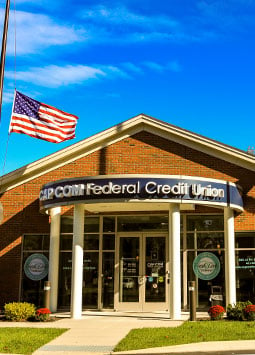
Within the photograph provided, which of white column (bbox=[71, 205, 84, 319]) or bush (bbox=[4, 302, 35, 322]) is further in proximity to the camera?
white column (bbox=[71, 205, 84, 319])

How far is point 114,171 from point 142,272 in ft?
12.9

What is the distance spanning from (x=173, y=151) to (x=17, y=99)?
6070mm

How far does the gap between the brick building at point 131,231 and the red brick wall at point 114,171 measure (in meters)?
0.04

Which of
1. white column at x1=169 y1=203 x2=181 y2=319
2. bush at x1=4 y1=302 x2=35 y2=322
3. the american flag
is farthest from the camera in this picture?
the american flag

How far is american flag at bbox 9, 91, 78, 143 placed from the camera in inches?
647

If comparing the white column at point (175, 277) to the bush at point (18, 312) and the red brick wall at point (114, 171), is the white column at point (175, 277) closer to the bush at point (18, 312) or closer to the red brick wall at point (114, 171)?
the red brick wall at point (114, 171)

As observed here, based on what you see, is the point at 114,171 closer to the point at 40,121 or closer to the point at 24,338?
the point at 40,121

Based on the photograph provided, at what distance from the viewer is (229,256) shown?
16.1 metres

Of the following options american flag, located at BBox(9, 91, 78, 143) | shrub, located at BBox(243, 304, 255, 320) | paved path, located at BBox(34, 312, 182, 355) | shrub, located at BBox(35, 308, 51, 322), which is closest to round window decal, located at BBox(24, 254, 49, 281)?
paved path, located at BBox(34, 312, 182, 355)

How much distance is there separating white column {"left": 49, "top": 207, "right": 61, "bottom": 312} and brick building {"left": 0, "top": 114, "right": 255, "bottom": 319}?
36 millimetres

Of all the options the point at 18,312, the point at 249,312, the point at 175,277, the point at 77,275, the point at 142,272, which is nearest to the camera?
the point at 249,312

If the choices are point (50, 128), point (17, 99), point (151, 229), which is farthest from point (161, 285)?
point (17, 99)

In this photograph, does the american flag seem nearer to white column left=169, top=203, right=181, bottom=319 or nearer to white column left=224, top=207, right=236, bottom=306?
white column left=169, top=203, right=181, bottom=319

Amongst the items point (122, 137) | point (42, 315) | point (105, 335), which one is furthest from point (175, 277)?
point (122, 137)
